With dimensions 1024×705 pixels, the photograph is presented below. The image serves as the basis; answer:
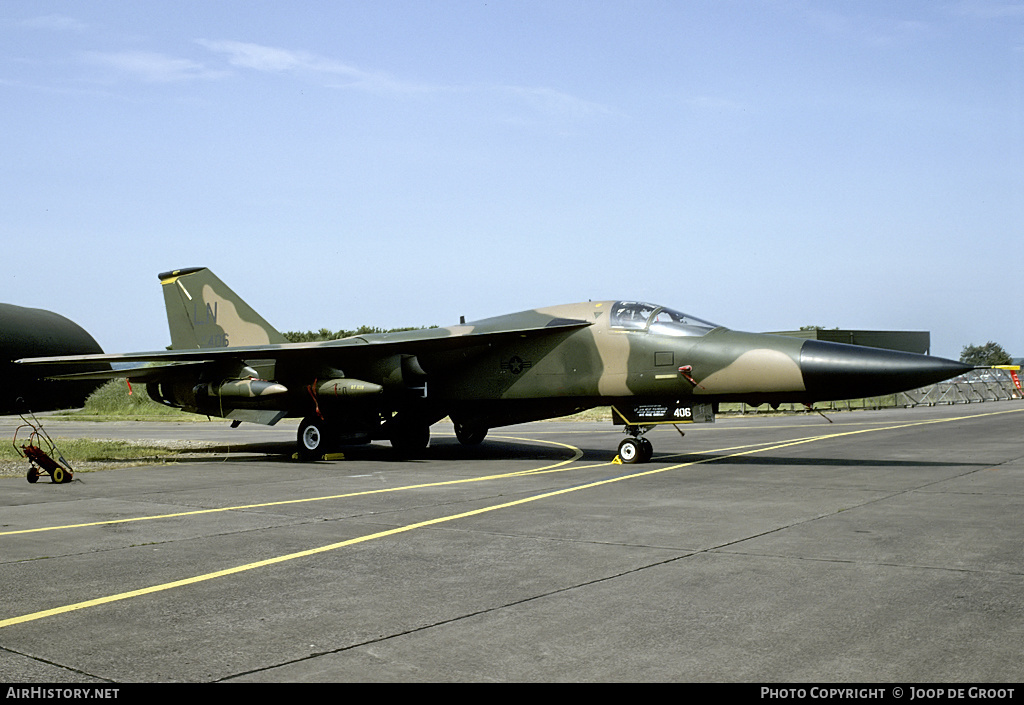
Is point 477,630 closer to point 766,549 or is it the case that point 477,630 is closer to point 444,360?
point 766,549

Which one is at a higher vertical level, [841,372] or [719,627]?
[841,372]

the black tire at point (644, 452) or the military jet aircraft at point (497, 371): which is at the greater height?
the military jet aircraft at point (497, 371)

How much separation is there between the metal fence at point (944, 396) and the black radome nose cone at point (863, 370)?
985 inches

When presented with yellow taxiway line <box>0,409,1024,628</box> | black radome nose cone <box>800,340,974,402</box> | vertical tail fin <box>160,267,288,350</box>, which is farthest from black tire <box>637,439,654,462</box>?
vertical tail fin <box>160,267,288,350</box>

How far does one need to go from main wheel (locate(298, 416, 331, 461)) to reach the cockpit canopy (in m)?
6.44

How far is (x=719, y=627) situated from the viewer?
15.7ft

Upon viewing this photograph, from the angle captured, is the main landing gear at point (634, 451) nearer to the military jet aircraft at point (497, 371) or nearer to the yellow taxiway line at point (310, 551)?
the military jet aircraft at point (497, 371)

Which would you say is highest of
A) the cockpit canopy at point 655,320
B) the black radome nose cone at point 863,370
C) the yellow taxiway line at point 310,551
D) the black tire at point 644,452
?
the cockpit canopy at point 655,320

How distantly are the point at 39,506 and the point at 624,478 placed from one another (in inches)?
298

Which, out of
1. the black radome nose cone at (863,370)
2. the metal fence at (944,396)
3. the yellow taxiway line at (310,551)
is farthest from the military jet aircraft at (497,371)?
the metal fence at (944,396)

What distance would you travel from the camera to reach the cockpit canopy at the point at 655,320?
557 inches

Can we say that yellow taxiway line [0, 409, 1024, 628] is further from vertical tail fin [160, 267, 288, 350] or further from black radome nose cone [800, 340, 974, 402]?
vertical tail fin [160, 267, 288, 350]

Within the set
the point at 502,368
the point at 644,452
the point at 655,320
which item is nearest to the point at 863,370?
the point at 655,320
